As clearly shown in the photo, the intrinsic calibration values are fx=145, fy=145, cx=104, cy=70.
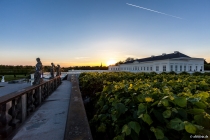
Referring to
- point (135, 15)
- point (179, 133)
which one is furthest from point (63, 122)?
point (135, 15)

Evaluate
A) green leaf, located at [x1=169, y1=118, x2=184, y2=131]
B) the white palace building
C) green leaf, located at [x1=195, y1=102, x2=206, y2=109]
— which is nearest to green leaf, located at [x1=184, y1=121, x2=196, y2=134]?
green leaf, located at [x1=169, y1=118, x2=184, y2=131]

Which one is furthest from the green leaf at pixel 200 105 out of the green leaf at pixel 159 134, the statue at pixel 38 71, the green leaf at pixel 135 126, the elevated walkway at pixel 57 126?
the statue at pixel 38 71

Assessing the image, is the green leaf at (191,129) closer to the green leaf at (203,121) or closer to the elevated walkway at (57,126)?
the green leaf at (203,121)

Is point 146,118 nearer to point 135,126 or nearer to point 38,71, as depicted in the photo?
point 135,126

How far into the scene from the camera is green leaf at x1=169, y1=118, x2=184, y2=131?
896 mm

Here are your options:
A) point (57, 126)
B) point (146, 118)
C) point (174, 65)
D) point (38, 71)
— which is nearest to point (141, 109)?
point (146, 118)

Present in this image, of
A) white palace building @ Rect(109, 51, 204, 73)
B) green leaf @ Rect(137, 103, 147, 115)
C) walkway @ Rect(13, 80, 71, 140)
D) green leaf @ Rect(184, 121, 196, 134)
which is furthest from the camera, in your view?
white palace building @ Rect(109, 51, 204, 73)

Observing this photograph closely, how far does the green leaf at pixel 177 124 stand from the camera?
896 millimetres

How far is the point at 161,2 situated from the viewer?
9.88m

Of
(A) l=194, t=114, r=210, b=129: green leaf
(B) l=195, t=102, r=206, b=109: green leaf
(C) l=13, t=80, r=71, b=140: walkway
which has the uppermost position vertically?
(B) l=195, t=102, r=206, b=109: green leaf

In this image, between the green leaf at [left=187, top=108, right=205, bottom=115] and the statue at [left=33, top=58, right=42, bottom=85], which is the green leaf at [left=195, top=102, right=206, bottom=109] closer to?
the green leaf at [left=187, top=108, right=205, bottom=115]

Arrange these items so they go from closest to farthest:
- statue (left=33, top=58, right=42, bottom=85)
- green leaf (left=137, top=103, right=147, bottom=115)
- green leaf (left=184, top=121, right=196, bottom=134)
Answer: green leaf (left=184, top=121, right=196, bottom=134), green leaf (left=137, top=103, right=147, bottom=115), statue (left=33, top=58, right=42, bottom=85)

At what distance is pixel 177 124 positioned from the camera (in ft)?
3.03

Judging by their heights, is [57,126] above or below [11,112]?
below
